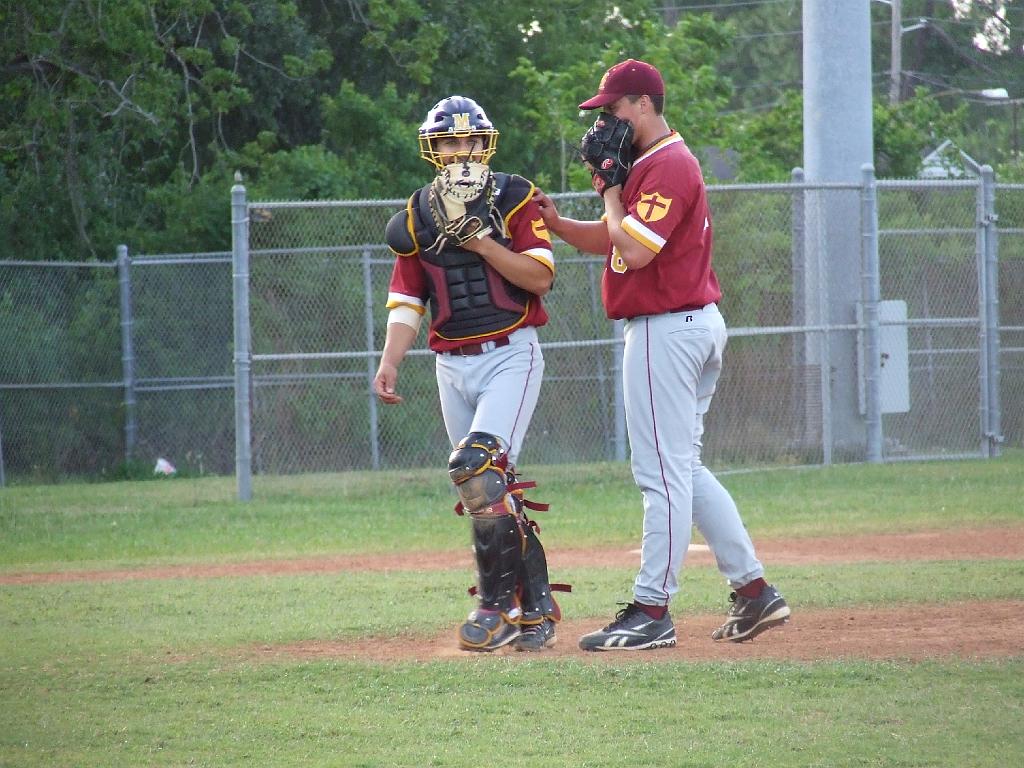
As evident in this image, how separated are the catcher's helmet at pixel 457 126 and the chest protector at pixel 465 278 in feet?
0.48

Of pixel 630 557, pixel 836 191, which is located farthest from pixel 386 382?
pixel 836 191

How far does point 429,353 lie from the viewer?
13.5 meters

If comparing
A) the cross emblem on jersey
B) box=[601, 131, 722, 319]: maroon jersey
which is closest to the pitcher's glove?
box=[601, 131, 722, 319]: maroon jersey

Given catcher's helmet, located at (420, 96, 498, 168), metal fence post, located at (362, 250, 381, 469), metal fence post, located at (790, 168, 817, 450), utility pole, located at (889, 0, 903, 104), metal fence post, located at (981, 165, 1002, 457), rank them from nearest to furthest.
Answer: catcher's helmet, located at (420, 96, 498, 168) < metal fence post, located at (790, 168, 817, 450) < metal fence post, located at (981, 165, 1002, 457) < metal fence post, located at (362, 250, 381, 469) < utility pole, located at (889, 0, 903, 104)

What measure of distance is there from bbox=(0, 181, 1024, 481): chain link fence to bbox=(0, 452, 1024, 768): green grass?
12.0 ft

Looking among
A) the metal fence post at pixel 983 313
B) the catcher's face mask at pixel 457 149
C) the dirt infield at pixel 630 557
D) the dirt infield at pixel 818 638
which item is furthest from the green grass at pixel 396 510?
the catcher's face mask at pixel 457 149

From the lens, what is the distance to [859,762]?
4035 mm

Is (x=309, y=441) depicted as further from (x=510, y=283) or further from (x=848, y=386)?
(x=510, y=283)

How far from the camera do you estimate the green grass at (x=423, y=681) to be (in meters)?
4.31

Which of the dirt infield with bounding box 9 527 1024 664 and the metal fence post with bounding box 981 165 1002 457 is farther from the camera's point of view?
the metal fence post with bounding box 981 165 1002 457

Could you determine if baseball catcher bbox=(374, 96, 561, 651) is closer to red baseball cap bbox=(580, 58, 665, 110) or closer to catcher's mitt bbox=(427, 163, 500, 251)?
catcher's mitt bbox=(427, 163, 500, 251)

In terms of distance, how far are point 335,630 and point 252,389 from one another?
7633 millimetres

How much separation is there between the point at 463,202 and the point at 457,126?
1.14 ft

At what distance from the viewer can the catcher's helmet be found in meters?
5.99
